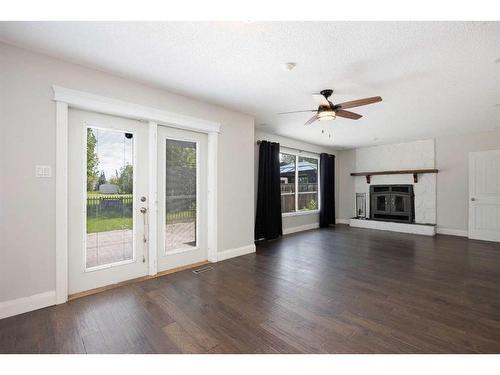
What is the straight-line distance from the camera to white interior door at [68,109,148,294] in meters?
2.66

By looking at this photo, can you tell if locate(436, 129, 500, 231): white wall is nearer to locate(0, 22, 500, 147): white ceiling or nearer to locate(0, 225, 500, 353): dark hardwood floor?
locate(0, 22, 500, 147): white ceiling

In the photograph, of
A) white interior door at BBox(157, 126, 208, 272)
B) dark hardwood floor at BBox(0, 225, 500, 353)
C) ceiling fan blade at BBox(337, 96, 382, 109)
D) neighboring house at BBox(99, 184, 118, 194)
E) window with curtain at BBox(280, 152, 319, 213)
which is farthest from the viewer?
window with curtain at BBox(280, 152, 319, 213)

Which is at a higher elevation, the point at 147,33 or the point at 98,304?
the point at 147,33

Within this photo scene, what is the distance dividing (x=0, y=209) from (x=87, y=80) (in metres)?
1.53

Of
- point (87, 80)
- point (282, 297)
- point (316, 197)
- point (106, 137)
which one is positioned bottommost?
point (282, 297)

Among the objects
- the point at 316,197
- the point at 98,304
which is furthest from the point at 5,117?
the point at 316,197

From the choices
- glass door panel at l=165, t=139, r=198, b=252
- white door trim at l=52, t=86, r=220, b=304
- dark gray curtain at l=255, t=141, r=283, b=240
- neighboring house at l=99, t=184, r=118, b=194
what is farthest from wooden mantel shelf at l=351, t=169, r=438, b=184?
neighboring house at l=99, t=184, r=118, b=194

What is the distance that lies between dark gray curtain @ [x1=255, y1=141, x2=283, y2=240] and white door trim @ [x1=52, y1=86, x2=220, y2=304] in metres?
1.61

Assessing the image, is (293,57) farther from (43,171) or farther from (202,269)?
(202,269)

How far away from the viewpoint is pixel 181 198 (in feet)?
11.8

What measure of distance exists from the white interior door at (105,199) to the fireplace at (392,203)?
6494 mm

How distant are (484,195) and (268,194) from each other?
16.1 feet
